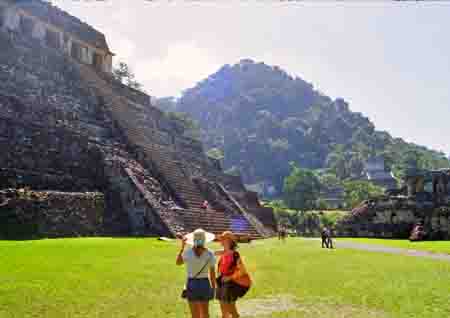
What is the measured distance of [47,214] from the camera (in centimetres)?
1440

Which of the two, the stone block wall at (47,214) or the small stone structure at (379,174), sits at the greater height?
the small stone structure at (379,174)

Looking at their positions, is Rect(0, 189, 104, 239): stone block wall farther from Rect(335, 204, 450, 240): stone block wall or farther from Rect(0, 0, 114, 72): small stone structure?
Rect(335, 204, 450, 240): stone block wall

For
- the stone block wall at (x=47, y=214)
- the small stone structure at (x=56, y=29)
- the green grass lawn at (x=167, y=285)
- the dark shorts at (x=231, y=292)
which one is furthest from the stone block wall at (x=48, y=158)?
the dark shorts at (x=231, y=292)

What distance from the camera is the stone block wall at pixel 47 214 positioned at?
13573 millimetres

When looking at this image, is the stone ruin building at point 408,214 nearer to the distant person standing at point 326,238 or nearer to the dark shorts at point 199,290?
the distant person standing at point 326,238

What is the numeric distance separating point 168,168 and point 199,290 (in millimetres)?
17245

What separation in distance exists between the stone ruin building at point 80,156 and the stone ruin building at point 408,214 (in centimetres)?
546

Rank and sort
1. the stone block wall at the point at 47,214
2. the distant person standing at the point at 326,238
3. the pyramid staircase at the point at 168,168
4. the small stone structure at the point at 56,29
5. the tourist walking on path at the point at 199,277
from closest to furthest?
the tourist walking on path at the point at 199,277 < the stone block wall at the point at 47,214 < the distant person standing at the point at 326,238 < the pyramid staircase at the point at 168,168 < the small stone structure at the point at 56,29

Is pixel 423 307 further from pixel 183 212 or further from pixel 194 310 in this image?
pixel 183 212

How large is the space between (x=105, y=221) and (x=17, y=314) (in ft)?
34.7

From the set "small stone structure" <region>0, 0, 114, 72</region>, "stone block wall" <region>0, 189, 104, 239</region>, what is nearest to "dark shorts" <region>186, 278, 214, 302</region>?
"stone block wall" <region>0, 189, 104, 239</region>

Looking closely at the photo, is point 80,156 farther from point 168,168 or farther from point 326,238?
point 326,238

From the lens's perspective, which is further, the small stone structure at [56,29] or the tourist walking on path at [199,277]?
the small stone structure at [56,29]

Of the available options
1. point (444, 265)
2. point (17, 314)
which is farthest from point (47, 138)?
point (444, 265)
